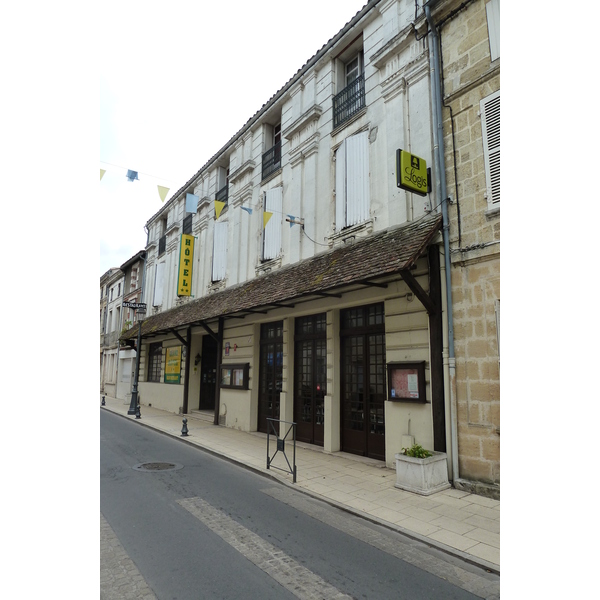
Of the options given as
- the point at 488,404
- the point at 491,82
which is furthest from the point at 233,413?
the point at 491,82

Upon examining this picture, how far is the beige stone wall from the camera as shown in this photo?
656 centimetres

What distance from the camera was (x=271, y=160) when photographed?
13672mm

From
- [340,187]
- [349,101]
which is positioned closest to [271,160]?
[349,101]

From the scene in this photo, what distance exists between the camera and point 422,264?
7875 mm

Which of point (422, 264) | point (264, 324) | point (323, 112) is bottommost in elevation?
point (264, 324)

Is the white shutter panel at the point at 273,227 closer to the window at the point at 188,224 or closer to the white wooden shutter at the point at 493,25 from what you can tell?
the window at the point at 188,224

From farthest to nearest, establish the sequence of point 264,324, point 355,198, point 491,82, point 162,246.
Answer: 1. point 162,246
2. point 264,324
3. point 355,198
4. point 491,82

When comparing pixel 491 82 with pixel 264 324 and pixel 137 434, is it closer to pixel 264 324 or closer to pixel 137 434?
pixel 264 324

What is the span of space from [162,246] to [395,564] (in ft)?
67.2

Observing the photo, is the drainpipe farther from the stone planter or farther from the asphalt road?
the asphalt road

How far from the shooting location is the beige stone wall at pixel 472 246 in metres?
6.56

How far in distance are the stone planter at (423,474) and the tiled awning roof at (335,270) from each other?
3.12m

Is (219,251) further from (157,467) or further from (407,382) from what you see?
(407,382)

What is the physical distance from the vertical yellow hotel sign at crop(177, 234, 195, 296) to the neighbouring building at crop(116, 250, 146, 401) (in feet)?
26.0
